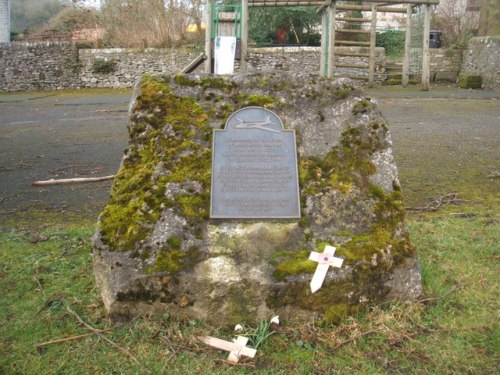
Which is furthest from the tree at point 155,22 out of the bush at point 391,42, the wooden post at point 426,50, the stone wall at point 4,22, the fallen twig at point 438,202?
the stone wall at point 4,22

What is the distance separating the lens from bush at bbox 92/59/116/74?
1895cm

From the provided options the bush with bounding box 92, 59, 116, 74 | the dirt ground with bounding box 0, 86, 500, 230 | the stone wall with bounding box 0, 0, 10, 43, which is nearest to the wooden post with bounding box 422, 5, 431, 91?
the dirt ground with bounding box 0, 86, 500, 230

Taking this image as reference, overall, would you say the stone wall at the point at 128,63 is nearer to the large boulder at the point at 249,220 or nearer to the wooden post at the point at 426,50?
the wooden post at the point at 426,50

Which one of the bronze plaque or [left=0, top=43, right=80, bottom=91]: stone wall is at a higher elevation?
[left=0, top=43, right=80, bottom=91]: stone wall

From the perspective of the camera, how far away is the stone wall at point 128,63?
18.8 m

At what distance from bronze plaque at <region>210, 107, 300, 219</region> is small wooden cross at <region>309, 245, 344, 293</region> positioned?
0.87 feet

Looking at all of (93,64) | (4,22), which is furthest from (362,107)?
(4,22)

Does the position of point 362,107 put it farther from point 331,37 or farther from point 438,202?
point 331,37

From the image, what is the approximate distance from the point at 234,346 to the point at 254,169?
99 cm

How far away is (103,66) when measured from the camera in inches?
747

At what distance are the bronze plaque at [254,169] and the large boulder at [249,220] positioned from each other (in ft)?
0.17

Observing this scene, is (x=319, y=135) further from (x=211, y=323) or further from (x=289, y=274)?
(x=211, y=323)

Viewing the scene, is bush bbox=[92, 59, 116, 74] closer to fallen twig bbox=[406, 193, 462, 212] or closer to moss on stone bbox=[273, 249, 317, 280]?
fallen twig bbox=[406, 193, 462, 212]

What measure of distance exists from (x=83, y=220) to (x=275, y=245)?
79.6 inches
